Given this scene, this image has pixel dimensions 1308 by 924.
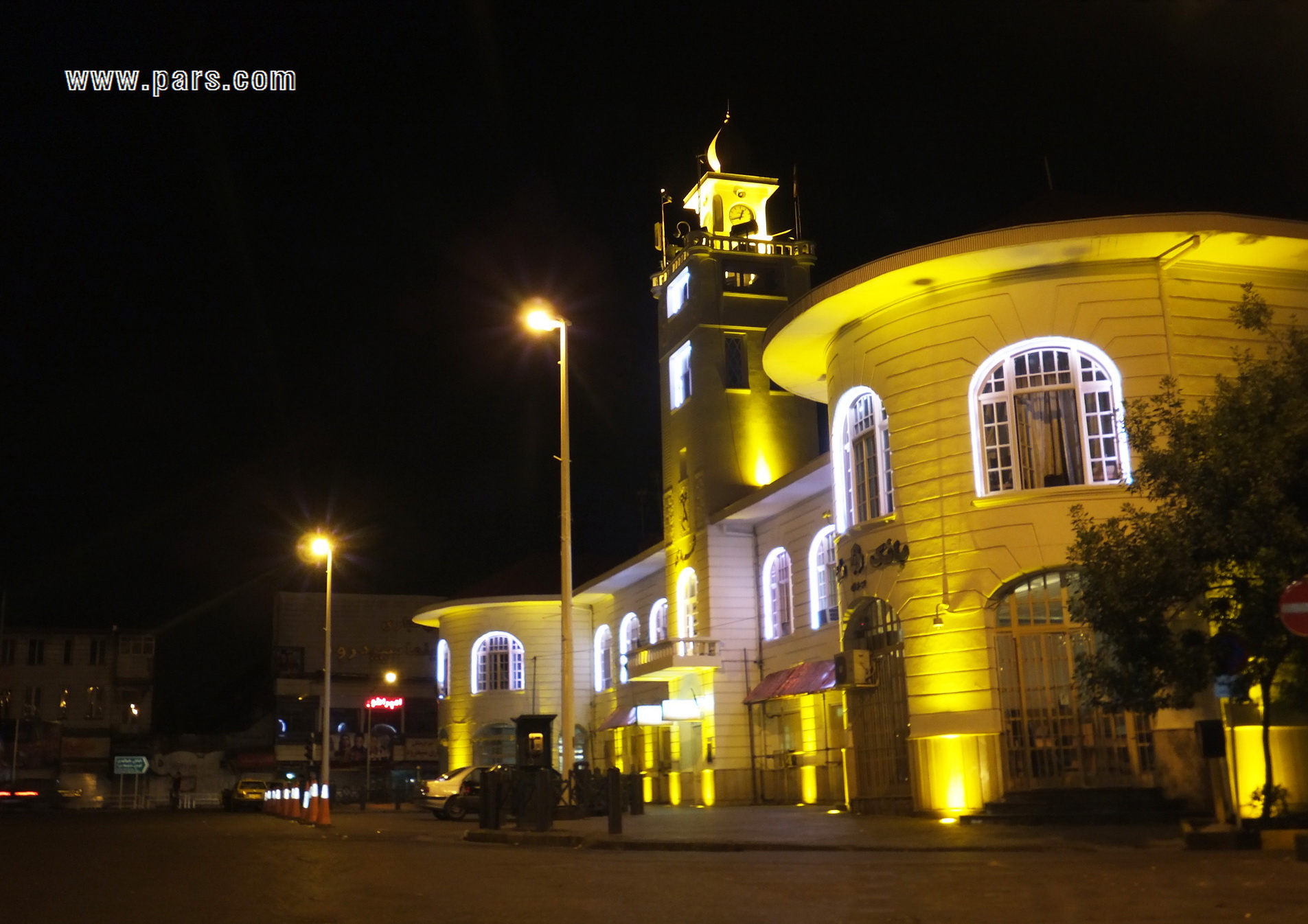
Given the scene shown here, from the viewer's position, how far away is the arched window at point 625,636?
156ft

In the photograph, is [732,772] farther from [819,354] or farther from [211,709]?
[211,709]

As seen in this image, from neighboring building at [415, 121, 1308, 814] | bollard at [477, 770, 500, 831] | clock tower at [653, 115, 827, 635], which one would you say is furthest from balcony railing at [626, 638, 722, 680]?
bollard at [477, 770, 500, 831]

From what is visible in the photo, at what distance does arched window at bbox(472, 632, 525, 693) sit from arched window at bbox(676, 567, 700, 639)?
49.8ft

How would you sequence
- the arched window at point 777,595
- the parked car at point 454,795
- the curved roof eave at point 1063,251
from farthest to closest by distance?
the arched window at point 777,595 < the parked car at point 454,795 < the curved roof eave at point 1063,251

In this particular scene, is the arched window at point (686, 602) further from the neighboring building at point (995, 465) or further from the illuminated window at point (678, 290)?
the illuminated window at point (678, 290)

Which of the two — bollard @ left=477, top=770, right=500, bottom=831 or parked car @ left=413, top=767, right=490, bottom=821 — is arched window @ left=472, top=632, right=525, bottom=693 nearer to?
parked car @ left=413, top=767, right=490, bottom=821

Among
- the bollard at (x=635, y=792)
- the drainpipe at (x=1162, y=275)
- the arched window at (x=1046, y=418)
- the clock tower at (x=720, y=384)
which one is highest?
the clock tower at (x=720, y=384)

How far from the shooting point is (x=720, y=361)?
3934 cm

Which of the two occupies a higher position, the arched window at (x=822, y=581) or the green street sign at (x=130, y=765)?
the arched window at (x=822, y=581)

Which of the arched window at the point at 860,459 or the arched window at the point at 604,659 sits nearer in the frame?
the arched window at the point at 860,459

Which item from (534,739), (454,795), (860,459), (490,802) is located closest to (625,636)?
(454,795)

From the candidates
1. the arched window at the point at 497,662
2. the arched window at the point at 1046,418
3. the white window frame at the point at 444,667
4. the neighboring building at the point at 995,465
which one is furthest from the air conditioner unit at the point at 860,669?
the white window frame at the point at 444,667

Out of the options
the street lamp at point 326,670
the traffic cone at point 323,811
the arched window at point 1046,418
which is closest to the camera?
the arched window at point 1046,418

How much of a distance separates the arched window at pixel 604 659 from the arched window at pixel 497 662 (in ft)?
10.3
